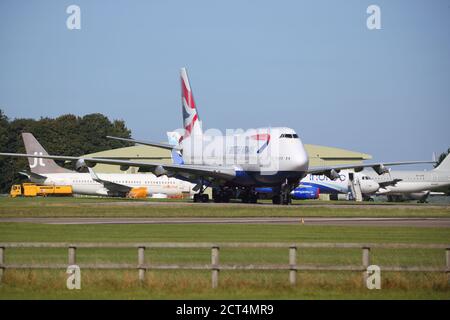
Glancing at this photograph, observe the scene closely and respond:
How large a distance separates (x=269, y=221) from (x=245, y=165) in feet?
78.6

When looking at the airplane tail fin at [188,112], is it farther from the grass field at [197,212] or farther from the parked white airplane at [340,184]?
the parked white airplane at [340,184]

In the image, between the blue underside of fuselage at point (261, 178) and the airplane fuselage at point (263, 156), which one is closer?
the airplane fuselage at point (263, 156)

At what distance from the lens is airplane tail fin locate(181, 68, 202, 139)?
266 ft

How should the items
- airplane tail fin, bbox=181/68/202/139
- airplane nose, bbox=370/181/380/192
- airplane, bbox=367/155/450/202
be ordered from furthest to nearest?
airplane, bbox=367/155/450/202
airplane nose, bbox=370/181/380/192
airplane tail fin, bbox=181/68/202/139

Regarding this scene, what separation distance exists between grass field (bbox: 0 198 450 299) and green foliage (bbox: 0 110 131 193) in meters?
112

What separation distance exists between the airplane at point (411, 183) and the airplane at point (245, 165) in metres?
33.1

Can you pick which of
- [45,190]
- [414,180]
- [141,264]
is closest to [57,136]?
[45,190]

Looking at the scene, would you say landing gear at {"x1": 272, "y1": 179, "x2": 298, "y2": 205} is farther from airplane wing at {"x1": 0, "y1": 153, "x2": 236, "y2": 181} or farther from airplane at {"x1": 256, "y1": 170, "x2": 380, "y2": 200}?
airplane at {"x1": 256, "y1": 170, "x2": 380, "y2": 200}

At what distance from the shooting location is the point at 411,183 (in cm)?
11069

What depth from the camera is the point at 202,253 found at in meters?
30.2

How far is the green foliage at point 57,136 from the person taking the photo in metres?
151

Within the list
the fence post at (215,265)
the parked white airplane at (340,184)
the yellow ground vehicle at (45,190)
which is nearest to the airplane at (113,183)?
the yellow ground vehicle at (45,190)

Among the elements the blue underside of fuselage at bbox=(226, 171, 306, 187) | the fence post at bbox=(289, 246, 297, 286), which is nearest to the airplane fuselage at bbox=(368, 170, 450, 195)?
the blue underside of fuselage at bbox=(226, 171, 306, 187)

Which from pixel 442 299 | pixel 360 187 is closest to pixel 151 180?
pixel 360 187
